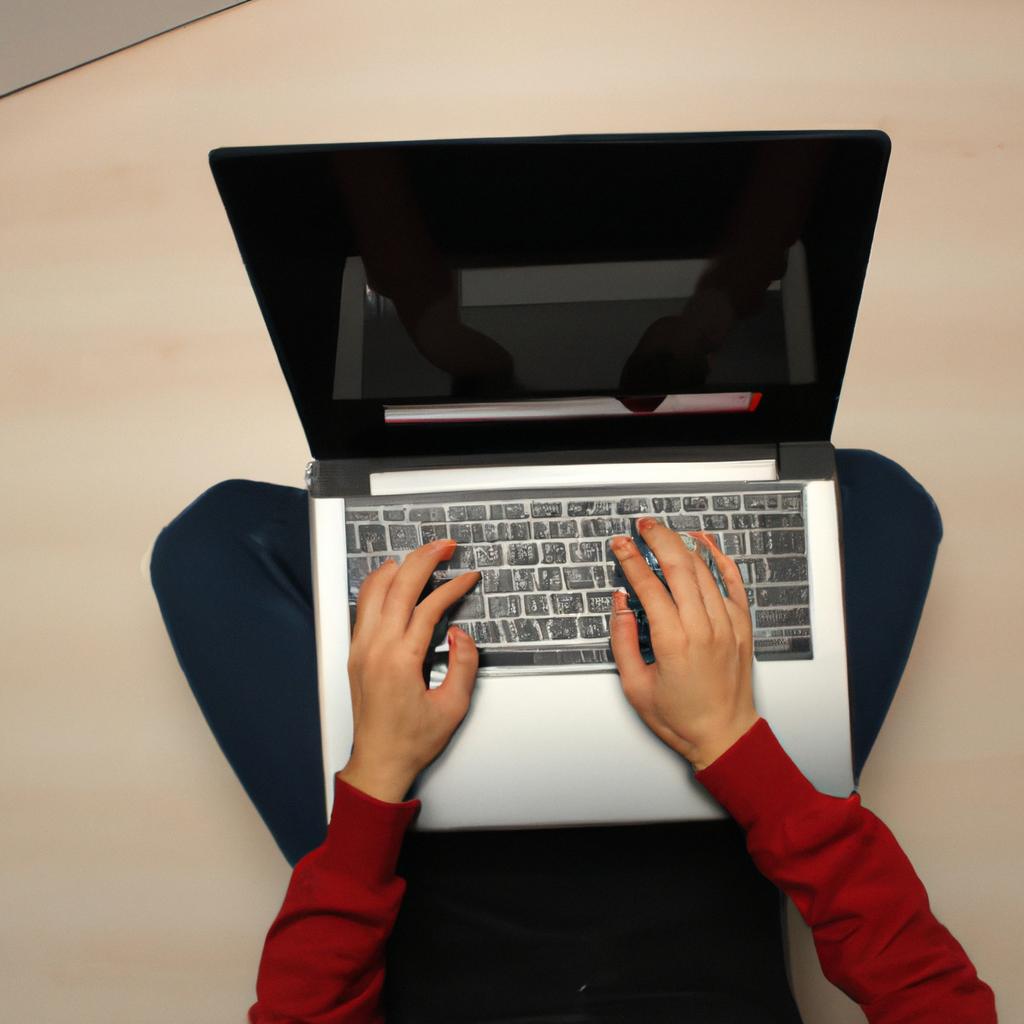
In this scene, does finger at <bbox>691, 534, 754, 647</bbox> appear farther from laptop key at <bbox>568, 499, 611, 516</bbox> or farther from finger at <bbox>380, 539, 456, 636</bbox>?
finger at <bbox>380, 539, 456, 636</bbox>

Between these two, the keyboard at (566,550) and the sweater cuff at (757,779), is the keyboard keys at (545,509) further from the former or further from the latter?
the sweater cuff at (757,779)

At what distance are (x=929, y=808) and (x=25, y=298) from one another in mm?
1211

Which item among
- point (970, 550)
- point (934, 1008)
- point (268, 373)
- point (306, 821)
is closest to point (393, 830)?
point (306, 821)

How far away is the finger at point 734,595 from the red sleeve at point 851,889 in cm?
7

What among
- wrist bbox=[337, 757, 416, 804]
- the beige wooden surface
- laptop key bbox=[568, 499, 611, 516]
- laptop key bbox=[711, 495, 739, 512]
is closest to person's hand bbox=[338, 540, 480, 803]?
wrist bbox=[337, 757, 416, 804]

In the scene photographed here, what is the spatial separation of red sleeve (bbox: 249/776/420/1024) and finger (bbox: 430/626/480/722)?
0.08 meters

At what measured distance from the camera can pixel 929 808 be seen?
0.84m

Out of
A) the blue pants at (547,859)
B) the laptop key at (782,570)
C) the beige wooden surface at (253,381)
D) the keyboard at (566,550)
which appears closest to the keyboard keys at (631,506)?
the keyboard at (566,550)

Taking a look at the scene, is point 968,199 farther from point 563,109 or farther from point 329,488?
point 329,488

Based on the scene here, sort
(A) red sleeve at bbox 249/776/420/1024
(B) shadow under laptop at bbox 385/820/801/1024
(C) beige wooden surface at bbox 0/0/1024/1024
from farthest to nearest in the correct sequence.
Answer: (C) beige wooden surface at bbox 0/0/1024/1024
(B) shadow under laptop at bbox 385/820/801/1024
(A) red sleeve at bbox 249/776/420/1024

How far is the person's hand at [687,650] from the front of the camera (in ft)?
1.81

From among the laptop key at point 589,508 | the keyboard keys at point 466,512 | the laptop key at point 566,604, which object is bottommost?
the laptop key at point 566,604

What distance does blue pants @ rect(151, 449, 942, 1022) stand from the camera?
64cm

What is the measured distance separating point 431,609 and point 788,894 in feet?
1.07
